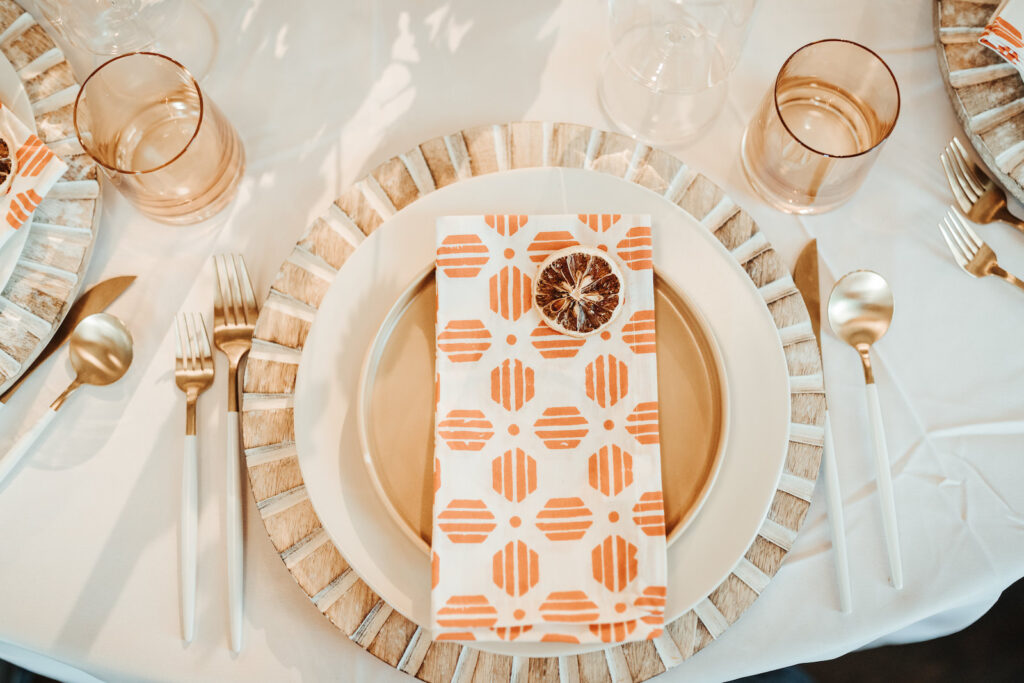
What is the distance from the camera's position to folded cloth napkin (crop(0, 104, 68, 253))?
0.70 metres

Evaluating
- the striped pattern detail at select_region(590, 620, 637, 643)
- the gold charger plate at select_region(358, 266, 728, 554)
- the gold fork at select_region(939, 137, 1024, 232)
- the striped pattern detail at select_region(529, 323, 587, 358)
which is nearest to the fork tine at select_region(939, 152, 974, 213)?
the gold fork at select_region(939, 137, 1024, 232)

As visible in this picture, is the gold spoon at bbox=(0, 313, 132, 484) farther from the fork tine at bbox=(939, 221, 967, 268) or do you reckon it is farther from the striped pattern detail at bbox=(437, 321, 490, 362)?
the fork tine at bbox=(939, 221, 967, 268)

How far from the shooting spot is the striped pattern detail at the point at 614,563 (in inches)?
23.5

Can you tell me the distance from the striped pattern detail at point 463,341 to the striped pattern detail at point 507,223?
98 mm

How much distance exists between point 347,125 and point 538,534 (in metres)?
0.54

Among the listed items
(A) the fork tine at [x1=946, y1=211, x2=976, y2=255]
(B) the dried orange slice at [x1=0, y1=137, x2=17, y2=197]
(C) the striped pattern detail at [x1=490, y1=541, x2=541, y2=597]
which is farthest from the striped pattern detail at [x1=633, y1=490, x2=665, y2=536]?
(B) the dried orange slice at [x1=0, y1=137, x2=17, y2=197]

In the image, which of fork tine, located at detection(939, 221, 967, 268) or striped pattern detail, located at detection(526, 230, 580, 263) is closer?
striped pattern detail, located at detection(526, 230, 580, 263)

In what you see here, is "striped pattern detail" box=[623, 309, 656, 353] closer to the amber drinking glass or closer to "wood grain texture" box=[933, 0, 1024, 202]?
the amber drinking glass

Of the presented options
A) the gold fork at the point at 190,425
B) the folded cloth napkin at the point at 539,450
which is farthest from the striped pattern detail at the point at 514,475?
the gold fork at the point at 190,425

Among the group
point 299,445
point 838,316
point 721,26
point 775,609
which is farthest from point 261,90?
point 775,609

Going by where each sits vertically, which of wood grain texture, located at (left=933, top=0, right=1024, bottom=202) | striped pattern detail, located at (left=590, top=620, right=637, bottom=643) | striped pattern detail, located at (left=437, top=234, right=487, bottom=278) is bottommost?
striped pattern detail, located at (left=590, top=620, right=637, bottom=643)

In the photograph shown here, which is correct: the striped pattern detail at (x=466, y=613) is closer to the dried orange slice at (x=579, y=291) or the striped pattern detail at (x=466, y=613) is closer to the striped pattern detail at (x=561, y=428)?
the striped pattern detail at (x=561, y=428)

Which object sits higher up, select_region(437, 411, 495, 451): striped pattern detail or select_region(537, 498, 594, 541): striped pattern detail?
select_region(437, 411, 495, 451): striped pattern detail

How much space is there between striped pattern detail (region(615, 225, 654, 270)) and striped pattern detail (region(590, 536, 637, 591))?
26cm
